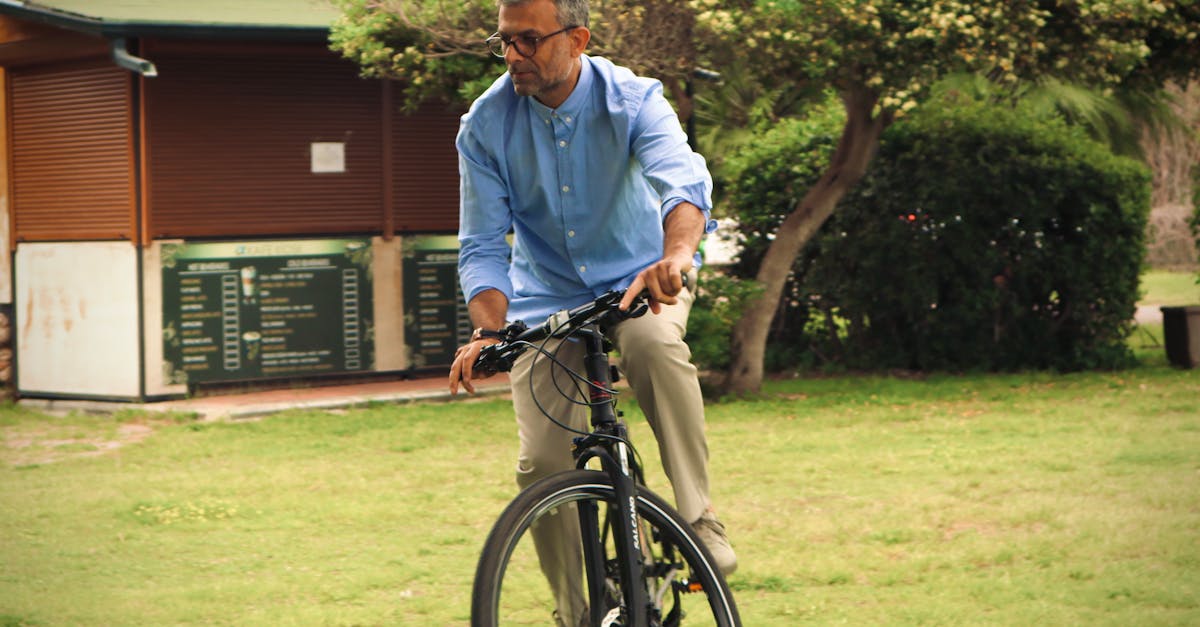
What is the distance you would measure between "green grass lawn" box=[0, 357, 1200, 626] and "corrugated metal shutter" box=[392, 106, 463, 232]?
2.16 m

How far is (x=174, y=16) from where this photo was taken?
12.3 meters

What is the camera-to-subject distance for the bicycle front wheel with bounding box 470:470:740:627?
362 cm

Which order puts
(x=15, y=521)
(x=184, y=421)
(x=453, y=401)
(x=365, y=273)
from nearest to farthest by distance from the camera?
(x=15, y=521)
(x=184, y=421)
(x=453, y=401)
(x=365, y=273)

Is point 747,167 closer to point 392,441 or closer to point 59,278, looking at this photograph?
point 392,441

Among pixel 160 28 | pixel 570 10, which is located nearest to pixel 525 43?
pixel 570 10

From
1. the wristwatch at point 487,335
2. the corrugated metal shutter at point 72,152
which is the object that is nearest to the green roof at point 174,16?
the corrugated metal shutter at point 72,152

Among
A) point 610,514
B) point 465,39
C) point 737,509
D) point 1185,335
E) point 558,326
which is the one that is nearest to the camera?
point 558,326

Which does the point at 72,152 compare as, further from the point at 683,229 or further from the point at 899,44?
the point at 683,229

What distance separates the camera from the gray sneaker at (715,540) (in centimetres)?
421

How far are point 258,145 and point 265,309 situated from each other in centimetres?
141

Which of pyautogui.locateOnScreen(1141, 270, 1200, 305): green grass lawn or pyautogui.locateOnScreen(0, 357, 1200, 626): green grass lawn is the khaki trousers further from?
pyautogui.locateOnScreen(1141, 270, 1200, 305): green grass lawn

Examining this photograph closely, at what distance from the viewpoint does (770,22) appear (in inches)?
431

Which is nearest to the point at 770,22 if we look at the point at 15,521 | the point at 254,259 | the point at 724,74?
the point at 724,74

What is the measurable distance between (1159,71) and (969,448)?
5181mm
